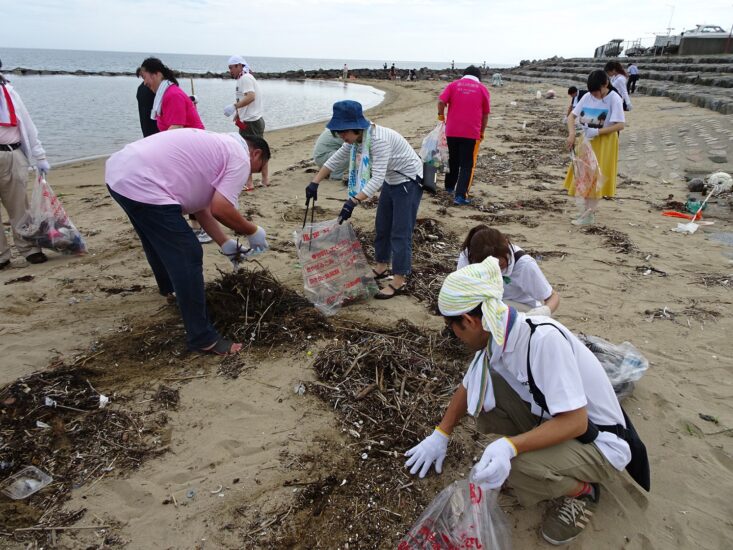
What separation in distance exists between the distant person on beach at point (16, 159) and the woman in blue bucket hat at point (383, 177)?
260 cm

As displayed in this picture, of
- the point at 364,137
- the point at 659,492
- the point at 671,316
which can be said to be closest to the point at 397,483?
the point at 659,492

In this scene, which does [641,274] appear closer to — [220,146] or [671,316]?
[671,316]

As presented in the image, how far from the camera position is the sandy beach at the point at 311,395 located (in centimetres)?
190

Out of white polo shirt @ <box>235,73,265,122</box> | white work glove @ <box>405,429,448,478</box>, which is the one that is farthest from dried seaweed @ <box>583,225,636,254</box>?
white polo shirt @ <box>235,73,265,122</box>

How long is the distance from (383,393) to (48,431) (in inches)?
67.7

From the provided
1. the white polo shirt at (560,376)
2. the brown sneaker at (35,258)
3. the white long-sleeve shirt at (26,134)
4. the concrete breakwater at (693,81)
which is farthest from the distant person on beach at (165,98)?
the concrete breakwater at (693,81)

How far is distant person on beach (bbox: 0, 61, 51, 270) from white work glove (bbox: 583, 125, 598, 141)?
524 centimetres

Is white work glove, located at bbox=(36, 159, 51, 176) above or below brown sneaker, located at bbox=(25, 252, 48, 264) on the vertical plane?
above

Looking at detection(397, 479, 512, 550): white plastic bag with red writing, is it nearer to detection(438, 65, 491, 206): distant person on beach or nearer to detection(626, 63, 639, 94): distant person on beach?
detection(438, 65, 491, 206): distant person on beach

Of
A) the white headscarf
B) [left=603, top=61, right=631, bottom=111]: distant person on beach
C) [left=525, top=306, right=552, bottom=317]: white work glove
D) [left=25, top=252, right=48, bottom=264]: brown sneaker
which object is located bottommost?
[left=25, top=252, right=48, bottom=264]: brown sneaker

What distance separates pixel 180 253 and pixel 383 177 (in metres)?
1.48

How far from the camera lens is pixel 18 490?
1975 millimetres

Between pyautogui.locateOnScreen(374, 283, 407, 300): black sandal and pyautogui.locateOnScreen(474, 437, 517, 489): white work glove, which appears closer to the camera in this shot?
pyautogui.locateOnScreen(474, 437, 517, 489): white work glove

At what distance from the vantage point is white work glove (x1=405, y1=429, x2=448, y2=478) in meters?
2.05
